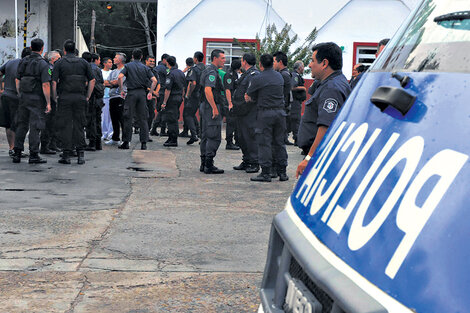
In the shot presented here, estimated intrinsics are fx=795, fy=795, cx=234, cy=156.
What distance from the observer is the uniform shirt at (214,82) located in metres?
11.4

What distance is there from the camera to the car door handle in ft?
5.97

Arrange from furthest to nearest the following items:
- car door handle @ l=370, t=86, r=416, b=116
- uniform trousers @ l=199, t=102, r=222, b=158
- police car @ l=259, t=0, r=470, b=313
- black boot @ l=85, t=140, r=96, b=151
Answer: black boot @ l=85, t=140, r=96, b=151
uniform trousers @ l=199, t=102, r=222, b=158
car door handle @ l=370, t=86, r=416, b=116
police car @ l=259, t=0, r=470, b=313

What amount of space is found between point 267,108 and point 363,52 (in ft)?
50.9

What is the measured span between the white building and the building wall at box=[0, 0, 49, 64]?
445 centimetres

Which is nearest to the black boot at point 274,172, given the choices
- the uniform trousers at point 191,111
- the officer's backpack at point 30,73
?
the officer's backpack at point 30,73

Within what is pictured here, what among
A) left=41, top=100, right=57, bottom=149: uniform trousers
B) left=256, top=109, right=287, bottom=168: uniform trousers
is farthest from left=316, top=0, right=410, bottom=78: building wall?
left=256, top=109, right=287, bottom=168: uniform trousers

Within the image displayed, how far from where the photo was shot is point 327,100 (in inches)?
243

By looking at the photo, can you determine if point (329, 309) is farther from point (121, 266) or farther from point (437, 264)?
point (121, 266)

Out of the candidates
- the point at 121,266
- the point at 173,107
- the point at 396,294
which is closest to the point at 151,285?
the point at 121,266

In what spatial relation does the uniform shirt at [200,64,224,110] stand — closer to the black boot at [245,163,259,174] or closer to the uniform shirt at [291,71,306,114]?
the black boot at [245,163,259,174]

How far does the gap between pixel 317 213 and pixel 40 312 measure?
2.94m

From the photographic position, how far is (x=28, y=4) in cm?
2673

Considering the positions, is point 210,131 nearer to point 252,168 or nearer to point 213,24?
point 252,168

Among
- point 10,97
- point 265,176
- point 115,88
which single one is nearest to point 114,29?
point 115,88
